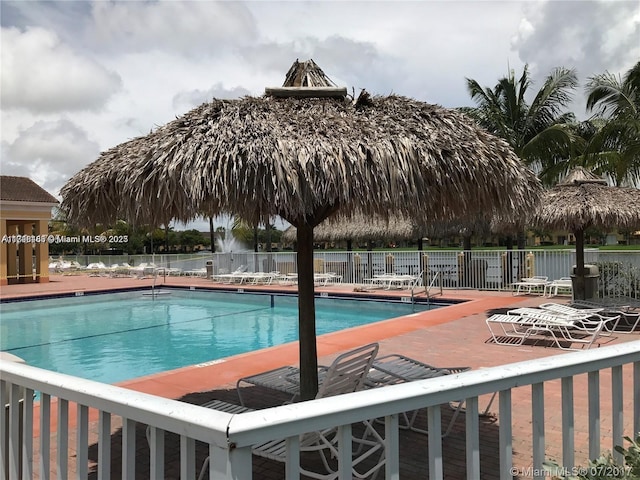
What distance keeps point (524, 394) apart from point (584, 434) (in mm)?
1134

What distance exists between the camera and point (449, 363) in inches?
285

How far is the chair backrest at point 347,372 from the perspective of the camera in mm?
3669

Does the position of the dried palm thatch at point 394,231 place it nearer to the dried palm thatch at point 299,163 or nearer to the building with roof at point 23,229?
the building with roof at point 23,229

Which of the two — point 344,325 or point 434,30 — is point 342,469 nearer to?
point 434,30

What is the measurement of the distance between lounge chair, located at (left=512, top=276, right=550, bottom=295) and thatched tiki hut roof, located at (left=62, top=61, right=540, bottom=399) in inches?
493

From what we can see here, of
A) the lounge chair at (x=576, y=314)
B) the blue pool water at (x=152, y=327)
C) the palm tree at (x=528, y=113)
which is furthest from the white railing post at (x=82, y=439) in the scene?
the palm tree at (x=528, y=113)

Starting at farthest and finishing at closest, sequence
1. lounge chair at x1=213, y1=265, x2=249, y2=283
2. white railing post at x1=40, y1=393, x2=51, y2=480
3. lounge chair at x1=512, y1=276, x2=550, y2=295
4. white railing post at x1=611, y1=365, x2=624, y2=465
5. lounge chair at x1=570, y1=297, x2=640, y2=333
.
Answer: lounge chair at x1=213, y1=265, x2=249, y2=283 → lounge chair at x1=512, y1=276, x2=550, y2=295 → lounge chair at x1=570, y1=297, x2=640, y2=333 → white railing post at x1=611, y1=365, x2=624, y2=465 → white railing post at x1=40, y1=393, x2=51, y2=480

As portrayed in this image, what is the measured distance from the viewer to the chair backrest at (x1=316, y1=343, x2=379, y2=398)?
367 cm

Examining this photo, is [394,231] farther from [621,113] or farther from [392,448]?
[392,448]

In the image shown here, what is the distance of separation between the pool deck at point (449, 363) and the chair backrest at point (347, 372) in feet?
2.45

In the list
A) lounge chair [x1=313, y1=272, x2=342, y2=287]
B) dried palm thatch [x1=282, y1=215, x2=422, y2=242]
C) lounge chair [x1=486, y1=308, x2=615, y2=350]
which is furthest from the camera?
dried palm thatch [x1=282, y1=215, x2=422, y2=242]

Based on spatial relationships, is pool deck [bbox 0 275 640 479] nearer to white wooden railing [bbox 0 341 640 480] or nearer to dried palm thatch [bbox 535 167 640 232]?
white wooden railing [bbox 0 341 640 480]

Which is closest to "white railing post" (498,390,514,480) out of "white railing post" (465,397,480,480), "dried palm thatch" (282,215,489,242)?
"white railing post" (465,397,480,480)

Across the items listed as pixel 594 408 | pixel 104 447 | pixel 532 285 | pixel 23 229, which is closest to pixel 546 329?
pixel 594 408
